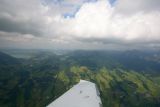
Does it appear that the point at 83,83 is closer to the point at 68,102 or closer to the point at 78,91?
the point at 78,91

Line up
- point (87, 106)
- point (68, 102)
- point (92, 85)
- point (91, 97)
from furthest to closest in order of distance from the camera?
point (92, 85), point (91, 97), point (68, 102), point (87, 106)

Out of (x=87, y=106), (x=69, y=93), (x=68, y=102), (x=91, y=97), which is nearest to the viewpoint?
(x=87, y=106)

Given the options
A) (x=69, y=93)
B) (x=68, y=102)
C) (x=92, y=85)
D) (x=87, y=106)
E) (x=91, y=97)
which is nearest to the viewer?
(x=87, y=106)

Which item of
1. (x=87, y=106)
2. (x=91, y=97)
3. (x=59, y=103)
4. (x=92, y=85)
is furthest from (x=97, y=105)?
(x=92, y=85)

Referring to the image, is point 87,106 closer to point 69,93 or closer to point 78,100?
point 78,100

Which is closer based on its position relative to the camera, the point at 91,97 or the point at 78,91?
the point at 91,97

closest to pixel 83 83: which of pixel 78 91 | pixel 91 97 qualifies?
pixel 78 91

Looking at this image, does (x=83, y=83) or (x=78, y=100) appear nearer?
(x=78, y=100)
